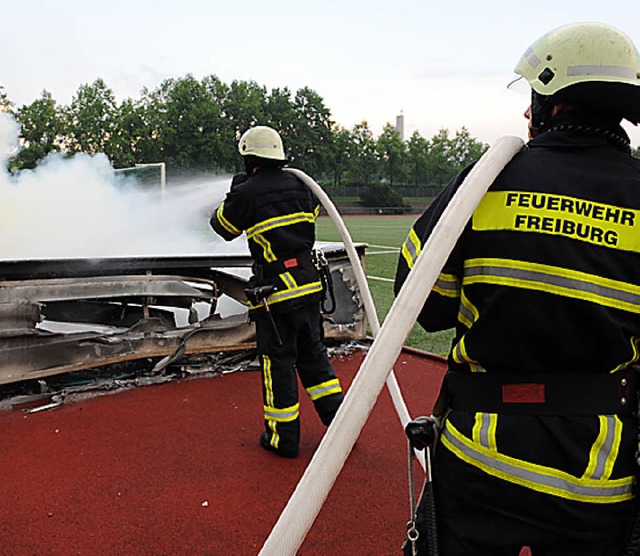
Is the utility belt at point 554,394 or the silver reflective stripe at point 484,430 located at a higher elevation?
the utility belt at point 554,394

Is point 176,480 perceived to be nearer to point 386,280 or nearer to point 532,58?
point 532,58

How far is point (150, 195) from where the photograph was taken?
8.00 meters

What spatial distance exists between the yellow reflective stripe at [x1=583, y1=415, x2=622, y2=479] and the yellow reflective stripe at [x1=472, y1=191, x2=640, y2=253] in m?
0.41

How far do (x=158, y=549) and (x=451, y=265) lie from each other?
2.09 meters

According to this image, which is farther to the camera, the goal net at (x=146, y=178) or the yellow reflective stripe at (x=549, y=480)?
the goal net at (x=146, y=178)

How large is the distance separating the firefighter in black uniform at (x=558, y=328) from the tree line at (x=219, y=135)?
2871 cm

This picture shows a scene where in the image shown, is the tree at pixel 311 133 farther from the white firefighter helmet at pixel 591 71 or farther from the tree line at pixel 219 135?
the white firefighter helmet at pixel 591 71

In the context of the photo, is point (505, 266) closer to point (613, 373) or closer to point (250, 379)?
point (613, 373)

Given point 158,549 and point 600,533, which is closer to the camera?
point 600,533

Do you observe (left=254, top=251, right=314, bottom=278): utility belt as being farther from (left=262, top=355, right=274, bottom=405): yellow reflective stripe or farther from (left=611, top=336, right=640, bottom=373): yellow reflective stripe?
(left=611, top=336, right=640, bottom=373): yellow reflective stripe

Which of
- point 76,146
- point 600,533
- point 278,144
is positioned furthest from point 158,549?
point 76,146

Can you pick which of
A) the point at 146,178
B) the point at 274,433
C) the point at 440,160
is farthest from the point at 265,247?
the point at 440,160

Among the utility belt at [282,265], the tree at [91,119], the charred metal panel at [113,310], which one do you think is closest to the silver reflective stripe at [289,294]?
the utility belt at [282,265]

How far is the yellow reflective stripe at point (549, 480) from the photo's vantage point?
1.47 metres
